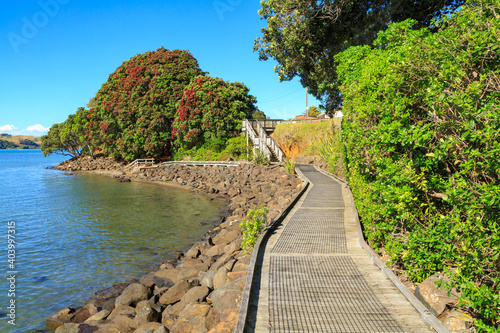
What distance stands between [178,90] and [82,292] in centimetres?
3320

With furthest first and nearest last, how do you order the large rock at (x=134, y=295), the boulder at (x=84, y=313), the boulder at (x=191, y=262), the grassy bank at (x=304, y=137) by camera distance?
the grassy bank at (x=304, y=137) → the boulder at (x=191, y=262) → the large rock at (x=134, y=295) → the boulder at (x=84, y=313)

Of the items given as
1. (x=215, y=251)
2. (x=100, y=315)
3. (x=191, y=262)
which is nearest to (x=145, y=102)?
(x=215, y=251)

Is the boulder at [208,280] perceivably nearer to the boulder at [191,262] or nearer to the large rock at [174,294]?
the large rock at [174,294]

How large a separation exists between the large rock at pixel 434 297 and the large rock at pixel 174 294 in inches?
203

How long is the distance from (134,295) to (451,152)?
7486 mm

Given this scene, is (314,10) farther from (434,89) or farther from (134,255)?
(134,255)

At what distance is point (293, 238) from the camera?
7883 millimetres

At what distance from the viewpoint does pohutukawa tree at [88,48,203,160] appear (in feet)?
126

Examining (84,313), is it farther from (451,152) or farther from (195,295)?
(451,152)

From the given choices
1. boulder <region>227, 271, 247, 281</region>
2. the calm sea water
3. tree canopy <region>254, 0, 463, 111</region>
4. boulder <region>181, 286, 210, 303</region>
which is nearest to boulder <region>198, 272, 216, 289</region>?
boulder <region>181, 286, 210, 303</region>

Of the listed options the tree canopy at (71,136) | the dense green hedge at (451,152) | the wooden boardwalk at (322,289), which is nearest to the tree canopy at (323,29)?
the dense green hedge at (451,152)

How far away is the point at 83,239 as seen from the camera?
13.6 metres

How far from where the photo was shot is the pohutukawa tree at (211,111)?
33.8m

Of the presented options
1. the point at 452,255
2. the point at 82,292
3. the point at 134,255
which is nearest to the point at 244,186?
the point at 134,255
